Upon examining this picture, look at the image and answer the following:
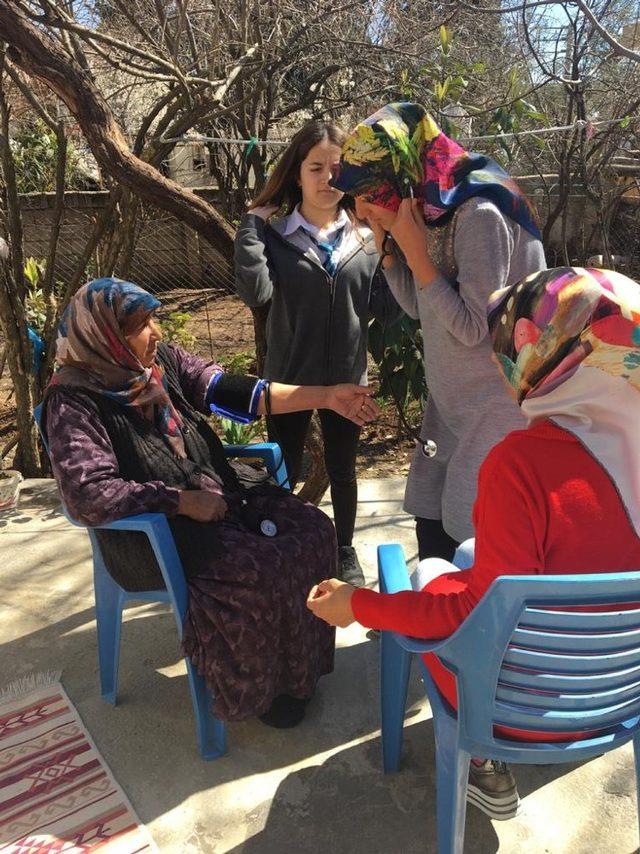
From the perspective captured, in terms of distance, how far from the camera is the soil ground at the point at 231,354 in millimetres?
4480

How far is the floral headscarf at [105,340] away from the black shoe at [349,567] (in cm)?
116

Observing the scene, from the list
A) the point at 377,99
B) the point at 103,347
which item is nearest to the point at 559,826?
the point at 103,347

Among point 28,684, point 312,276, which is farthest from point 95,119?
point 28,684

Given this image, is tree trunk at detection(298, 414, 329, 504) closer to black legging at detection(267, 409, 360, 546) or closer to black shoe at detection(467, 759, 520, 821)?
black legging at detection(267, 409, 360, 546)

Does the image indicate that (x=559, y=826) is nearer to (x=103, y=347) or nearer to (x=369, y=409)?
(x=369, y=409)

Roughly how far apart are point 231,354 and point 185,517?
486 centimetres

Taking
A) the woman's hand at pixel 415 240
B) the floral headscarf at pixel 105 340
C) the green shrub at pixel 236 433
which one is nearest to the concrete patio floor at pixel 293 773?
the floral headscarf at pixel 105 340

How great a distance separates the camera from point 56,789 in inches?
77.2

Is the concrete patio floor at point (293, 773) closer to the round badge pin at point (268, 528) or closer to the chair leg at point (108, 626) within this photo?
the chair leg at point (108, 626)

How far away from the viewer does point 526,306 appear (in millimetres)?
1312

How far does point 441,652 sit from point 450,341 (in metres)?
0.90

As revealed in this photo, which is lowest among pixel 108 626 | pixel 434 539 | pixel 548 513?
pixel 108 626

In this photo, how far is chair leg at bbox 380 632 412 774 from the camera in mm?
1883

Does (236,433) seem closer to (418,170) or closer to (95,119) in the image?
(95,119)
